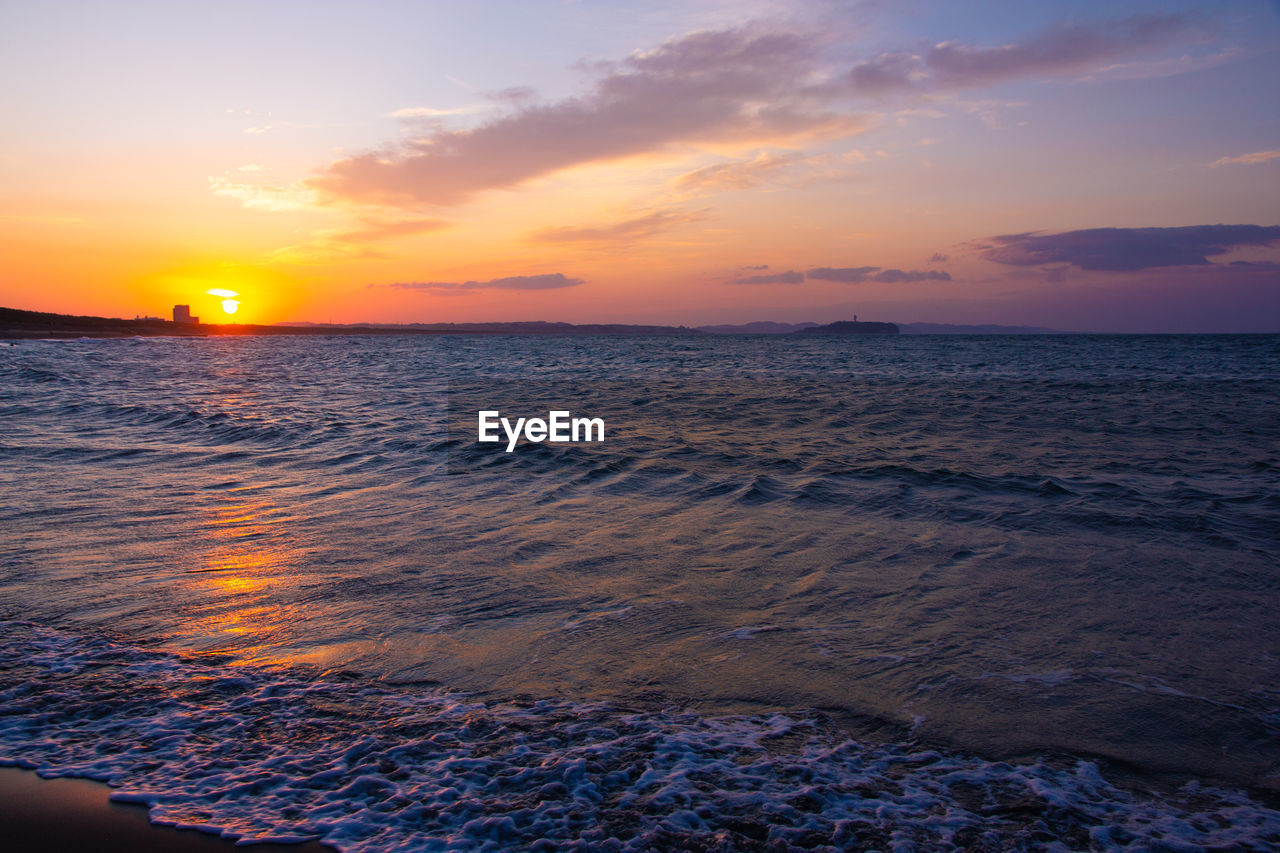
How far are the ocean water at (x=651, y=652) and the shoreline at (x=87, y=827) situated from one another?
0.09 m

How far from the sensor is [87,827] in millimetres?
2994

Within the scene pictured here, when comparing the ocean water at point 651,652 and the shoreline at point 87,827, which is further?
the ocean water at point 651,652

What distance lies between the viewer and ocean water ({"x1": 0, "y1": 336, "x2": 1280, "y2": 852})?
3.24 meters

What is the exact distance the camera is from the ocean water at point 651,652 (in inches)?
127

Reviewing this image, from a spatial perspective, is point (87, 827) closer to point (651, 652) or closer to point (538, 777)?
point (538, 777)

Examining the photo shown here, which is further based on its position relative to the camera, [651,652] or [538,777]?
[651,652]

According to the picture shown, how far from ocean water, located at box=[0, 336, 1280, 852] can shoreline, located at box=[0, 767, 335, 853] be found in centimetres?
9

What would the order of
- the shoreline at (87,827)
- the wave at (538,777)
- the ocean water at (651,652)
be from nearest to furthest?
the shoreline at (87,827)
the wave at (538,777)
the ocean water at (651,652)

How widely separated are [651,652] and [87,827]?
2991 mm

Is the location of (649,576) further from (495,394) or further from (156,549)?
(495,394)

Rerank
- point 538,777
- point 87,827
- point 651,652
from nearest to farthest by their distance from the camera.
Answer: point 87,827 < point 538,777 < point 651,652

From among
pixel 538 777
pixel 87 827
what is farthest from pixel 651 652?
pixel 87 827

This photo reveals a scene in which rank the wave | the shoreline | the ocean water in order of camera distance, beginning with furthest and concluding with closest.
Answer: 1. the ocean water
2. the wave
3. the shoreline

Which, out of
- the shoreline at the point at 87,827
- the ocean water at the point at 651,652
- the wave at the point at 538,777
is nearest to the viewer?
the shoreline at the point at 87,827
